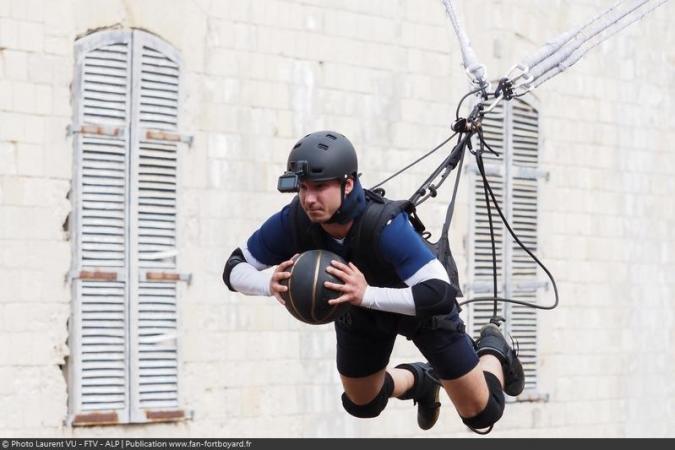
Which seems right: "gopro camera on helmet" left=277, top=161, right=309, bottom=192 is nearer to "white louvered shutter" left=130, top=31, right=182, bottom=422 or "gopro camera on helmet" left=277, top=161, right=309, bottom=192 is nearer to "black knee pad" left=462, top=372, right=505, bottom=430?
"black knee pad" left=462, top=372, right=505, bottom=430

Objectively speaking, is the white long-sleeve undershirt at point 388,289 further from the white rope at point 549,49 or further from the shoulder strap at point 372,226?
the white rope at point 549,49

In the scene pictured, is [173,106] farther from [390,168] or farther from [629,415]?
[629,415]

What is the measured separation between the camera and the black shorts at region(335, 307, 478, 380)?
25.7 feet

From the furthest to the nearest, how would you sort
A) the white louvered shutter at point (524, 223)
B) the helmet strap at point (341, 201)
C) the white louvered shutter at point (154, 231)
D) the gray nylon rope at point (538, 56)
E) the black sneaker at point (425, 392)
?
the white louvered shutter at point (524, 223), the white louvered shutter at point (154, 231), the black sneaker at point (425, 392), the gray nylon rope at point (538, 56), the helmet strap at point (341, 201)

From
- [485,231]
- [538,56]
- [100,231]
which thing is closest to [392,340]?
[538,56]

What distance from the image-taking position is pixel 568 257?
14.8m

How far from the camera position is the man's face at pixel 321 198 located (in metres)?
7.19

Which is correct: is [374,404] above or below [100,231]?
below

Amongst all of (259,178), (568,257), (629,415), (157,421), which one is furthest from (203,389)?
(629,415)

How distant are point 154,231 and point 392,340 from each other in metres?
4.09

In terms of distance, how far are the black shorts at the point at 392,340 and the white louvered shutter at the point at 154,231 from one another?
3792 mm

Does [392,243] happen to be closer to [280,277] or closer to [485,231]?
[280,277]

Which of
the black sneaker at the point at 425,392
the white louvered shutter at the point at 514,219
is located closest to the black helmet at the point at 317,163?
the black sneaker at the point at 425,392

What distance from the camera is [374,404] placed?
28.2ft
